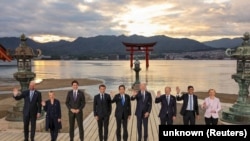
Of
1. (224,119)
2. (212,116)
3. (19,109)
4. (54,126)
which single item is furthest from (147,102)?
(19,109)

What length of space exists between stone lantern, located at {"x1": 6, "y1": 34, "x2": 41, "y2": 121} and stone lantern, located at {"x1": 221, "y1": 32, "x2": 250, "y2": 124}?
27.7ft

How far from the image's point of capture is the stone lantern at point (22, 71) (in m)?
12.0

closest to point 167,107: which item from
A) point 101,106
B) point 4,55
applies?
point 101,106

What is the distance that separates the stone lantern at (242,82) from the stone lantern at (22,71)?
845cm

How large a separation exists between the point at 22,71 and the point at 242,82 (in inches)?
366

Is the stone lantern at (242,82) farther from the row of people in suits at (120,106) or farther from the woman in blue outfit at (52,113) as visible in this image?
the woman in blue outfit at (52,113)

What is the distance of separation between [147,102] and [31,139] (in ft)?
12.8

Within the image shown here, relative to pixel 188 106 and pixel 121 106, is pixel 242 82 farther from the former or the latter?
pixel 121 106

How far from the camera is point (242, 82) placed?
39.8ft

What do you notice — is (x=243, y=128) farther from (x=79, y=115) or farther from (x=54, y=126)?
(x=54, y=126)

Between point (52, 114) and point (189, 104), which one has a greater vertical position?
point (189, 104)

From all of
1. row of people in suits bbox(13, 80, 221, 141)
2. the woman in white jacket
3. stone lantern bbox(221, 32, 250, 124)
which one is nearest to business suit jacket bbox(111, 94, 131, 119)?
row of people in suits bbox(13, 80, 221, 141)

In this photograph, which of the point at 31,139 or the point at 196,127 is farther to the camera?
the point at 31,139

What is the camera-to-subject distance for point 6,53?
11.5 metres
